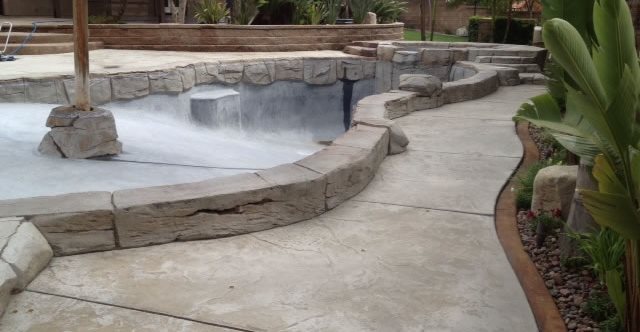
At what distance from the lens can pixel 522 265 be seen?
3203 millimetres

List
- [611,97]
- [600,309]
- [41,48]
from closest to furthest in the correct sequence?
1. [611,97]
2. [600,309]
3. [41,48]

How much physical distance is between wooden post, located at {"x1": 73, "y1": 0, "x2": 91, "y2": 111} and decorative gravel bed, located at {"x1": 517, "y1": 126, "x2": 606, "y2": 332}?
11.9ft

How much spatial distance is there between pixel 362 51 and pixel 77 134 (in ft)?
29.3

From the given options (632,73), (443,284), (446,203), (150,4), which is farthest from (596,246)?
(150,4)

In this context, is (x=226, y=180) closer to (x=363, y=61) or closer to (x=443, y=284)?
(x=443, y=284)

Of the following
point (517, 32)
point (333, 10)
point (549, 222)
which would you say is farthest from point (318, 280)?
point (517, 32)

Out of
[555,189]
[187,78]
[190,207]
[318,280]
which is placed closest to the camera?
[318,280]

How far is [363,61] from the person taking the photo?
12703mm

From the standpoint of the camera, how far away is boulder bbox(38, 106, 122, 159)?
202 inches

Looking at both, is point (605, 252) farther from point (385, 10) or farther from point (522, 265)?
point (385, 10)

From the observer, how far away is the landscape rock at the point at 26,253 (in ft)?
9.25

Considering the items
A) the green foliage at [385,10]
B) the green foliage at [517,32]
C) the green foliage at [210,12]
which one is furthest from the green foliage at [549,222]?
the green foliage at [517,32]

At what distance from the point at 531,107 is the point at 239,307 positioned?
Answer: 5.08ft

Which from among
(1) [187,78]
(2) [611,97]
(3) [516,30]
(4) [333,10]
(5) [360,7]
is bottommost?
(1) [187,78]
